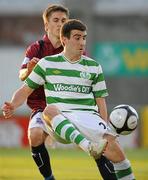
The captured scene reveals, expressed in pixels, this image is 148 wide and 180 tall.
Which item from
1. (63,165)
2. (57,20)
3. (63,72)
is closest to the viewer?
(63,72)

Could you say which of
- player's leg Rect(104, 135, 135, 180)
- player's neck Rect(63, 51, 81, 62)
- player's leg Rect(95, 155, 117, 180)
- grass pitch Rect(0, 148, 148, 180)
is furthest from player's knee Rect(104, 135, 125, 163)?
grass pitch Rect(0, 148, 148, 180)

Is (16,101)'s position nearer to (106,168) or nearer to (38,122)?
(38,122)

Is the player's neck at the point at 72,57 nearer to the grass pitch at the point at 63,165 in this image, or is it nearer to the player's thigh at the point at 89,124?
the player's thigh at the point at 89,124

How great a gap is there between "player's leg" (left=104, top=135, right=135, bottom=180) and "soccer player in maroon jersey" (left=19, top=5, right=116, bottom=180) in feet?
4.31

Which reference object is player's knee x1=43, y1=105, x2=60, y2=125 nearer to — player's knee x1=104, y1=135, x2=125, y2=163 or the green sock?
player's knee x1=104, y1=135, x2=125, y2=163

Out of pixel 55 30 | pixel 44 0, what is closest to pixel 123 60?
pixel 44 0

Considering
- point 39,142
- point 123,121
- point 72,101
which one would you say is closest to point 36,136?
point 39,142

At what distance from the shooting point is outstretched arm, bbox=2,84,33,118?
29.1 feet

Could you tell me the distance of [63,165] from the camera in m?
14.5

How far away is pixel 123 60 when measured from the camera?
29156 mm

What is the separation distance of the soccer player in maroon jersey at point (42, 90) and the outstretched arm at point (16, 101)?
0.36 m

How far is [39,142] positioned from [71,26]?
1.38 m

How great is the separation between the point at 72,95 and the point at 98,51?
796 inches

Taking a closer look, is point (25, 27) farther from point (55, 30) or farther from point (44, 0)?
point (55, 30)
